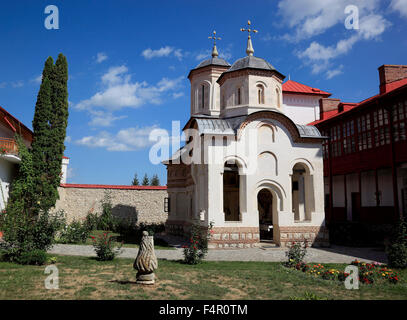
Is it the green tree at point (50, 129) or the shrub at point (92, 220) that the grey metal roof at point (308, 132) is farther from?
the shrub at point (92, 220)

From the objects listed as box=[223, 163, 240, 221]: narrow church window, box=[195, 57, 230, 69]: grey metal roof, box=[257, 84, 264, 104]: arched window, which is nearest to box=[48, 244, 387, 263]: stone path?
box=[223, 163, 240, 221]: narrow church window

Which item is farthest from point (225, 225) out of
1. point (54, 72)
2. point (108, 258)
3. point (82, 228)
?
point (54, 72)

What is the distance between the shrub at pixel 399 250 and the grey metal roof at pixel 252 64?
9.53m

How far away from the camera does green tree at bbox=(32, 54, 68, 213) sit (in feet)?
54.3

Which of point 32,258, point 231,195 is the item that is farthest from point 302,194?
point 32,258

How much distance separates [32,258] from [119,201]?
13114mm

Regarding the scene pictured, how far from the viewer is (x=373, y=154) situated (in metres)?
16.8

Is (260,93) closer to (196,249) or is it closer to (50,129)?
(196,249)

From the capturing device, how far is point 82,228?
1466 centimetres

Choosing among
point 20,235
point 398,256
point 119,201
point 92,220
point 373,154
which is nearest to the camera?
point 20,235

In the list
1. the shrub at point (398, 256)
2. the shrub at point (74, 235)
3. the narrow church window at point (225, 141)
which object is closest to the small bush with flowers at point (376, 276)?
the shrub at point (398, 256)

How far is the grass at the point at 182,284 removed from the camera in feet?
Answer: 20.1

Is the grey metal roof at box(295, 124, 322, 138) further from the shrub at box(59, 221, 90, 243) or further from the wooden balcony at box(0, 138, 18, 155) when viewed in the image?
the wooden balcony at box(0, 138, 18, 155)
